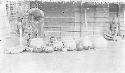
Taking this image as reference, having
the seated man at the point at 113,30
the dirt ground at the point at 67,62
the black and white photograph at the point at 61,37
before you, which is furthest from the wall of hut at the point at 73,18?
the dirt ground at the point at 67,62

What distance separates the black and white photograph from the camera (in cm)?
698

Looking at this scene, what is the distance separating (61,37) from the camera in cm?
1100

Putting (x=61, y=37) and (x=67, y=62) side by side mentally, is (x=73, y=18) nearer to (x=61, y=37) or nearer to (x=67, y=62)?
(x=61, y=37)

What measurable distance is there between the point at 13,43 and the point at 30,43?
1.33 meters

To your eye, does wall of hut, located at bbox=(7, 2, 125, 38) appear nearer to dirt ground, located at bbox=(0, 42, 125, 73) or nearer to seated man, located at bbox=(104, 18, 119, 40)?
seated man, located at bbox=(104, 18, 119, 40)

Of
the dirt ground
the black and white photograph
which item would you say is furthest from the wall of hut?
the dirt ground

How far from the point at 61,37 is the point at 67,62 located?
3.62 m

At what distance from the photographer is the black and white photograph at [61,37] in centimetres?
698

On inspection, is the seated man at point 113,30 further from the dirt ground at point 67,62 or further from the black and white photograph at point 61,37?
the dirt ground at point 67,62

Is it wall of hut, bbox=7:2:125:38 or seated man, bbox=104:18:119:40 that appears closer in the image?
wall of hut, bbox=7:2:125:38

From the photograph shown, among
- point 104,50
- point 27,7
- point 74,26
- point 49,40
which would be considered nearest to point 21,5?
point 27,7

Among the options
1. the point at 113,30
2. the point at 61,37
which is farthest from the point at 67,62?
the point at 113,30

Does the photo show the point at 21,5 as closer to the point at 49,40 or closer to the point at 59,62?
the point at 49,40

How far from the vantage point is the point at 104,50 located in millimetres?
9820
